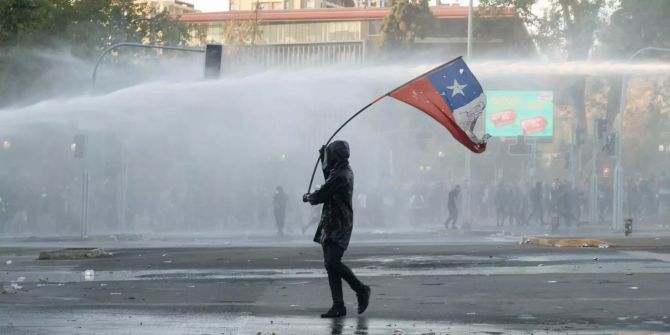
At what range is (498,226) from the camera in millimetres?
44219

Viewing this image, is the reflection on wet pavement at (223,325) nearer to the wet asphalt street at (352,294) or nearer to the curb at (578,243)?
the wet asphalt street at (352,294)

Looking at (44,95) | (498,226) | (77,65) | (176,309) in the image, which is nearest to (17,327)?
(176,309)

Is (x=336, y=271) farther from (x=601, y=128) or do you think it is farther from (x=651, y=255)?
(x=601, y=128)

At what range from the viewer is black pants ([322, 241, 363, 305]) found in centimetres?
1158

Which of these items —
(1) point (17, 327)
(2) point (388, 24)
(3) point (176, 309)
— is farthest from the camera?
(2) point (388, 24)

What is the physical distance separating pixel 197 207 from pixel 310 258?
22.3m

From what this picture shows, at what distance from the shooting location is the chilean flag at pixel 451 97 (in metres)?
12.9

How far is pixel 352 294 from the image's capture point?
557 inches

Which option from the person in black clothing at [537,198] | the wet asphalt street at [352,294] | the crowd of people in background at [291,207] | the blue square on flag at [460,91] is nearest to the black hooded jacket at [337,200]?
the wet asphalt street at [352,294]

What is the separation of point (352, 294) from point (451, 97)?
267cm

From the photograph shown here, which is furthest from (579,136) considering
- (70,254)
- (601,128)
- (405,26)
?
(70,254)

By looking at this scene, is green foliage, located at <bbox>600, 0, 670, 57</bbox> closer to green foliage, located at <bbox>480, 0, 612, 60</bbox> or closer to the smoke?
green foliage, located at <bbox>480, 0, 612, 60</bbox>

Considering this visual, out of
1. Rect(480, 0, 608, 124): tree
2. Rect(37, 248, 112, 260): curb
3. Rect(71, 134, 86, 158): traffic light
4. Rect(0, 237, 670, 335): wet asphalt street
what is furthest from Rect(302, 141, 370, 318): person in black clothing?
Rect(480, 0, 608, 124): tree

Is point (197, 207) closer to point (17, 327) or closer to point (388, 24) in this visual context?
point (388, 24)
